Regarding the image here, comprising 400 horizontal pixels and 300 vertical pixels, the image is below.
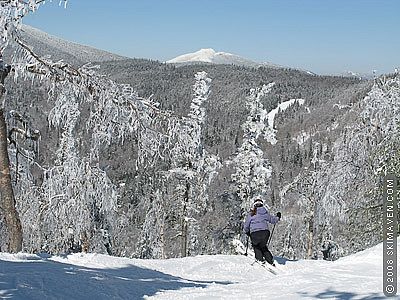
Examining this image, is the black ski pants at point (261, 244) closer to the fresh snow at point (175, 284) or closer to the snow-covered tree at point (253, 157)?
the fresh snow at point (175, 284)

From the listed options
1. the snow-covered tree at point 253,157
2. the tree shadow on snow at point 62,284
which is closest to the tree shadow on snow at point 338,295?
the tree shadow on snow at point 62,284

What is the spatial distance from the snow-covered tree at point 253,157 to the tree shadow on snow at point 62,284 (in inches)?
616

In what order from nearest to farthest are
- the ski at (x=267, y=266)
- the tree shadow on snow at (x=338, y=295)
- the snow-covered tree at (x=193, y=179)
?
the tree shadow on snow at (x=338, y=295), the ski at (x=267, y=266), the snow-covered tree at (x=193, y=179)

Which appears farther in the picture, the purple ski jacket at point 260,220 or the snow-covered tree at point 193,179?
the snow-covered tree at point 193,179

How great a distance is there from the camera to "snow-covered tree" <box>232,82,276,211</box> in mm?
22859

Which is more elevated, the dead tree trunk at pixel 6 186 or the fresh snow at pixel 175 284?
the dead tree trunk at pixel 6 186

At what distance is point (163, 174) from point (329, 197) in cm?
802

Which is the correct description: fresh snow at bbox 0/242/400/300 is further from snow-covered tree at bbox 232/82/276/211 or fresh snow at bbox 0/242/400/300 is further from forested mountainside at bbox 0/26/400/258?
snow-covered tree at bbox 232/82/276/211

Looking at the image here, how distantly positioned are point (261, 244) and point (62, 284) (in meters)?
5.68

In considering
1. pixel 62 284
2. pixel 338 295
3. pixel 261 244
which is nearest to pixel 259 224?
pixel 261 244

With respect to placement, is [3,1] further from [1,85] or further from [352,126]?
[352,126]

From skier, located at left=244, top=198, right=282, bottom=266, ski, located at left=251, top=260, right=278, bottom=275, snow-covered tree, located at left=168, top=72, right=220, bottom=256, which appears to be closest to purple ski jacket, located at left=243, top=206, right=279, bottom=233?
skier, located at left=244, top=198, right=282, bottom=266

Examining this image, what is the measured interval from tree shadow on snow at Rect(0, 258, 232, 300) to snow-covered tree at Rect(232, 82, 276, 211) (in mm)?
15655

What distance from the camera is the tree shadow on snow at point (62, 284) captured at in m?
5.72
